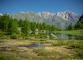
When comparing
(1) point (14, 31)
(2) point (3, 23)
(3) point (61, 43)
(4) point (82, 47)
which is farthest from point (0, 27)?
(4) point (82, 47)

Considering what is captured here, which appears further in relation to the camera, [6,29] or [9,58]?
[6,29]

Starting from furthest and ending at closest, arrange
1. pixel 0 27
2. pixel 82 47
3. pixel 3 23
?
pixel 0 27 → pixel 3 23 → pixel 82 47

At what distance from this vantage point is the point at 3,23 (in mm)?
114750

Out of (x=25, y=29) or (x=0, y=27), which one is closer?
(x=25, y=29)

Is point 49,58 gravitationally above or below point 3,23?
below

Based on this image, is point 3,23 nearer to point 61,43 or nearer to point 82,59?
point 61,43

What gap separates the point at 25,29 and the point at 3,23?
68.6 ft

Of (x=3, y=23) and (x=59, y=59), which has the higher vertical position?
(x=3, y=23)

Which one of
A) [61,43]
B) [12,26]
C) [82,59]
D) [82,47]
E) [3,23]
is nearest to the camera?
[82,59]

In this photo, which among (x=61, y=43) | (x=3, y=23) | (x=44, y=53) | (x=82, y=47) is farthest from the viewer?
(x=3, y=23)

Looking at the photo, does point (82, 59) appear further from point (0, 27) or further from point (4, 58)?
point (0, 27)

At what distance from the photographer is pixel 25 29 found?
104 metres

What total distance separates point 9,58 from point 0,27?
334ft

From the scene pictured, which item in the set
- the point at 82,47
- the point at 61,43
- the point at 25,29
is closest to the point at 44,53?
the point at 82,47
